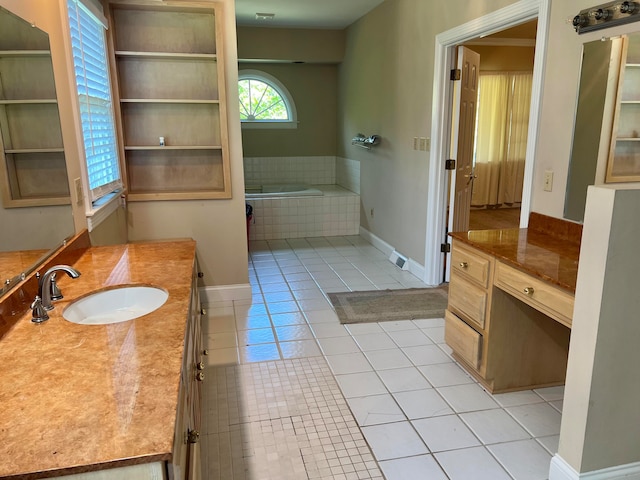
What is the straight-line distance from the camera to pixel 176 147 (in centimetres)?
331

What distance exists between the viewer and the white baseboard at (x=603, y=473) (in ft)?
5.47

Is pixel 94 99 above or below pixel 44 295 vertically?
above

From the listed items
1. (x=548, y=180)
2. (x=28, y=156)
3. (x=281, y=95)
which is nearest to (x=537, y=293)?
(x=548, y=180)

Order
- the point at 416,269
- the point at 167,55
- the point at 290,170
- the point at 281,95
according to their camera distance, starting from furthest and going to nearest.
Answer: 1. the point at 290,170
2. the point at 281,95
3. the point at 416,269
4. the point at 167,55

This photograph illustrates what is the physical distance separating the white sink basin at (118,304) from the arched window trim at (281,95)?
5248mm

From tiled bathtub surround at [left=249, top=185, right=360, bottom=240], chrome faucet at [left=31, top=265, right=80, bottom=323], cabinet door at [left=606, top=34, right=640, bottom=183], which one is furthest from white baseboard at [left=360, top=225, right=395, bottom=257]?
chrome faucet at [left=31, top=265, right=80, bottom=323]

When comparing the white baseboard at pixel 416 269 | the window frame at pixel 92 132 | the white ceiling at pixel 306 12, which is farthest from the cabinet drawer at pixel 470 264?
the white ceiling at pixel 306 12

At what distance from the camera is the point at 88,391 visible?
1049 millimetres

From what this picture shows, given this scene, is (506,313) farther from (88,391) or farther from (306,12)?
(306,12)

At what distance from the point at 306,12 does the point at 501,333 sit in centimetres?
424

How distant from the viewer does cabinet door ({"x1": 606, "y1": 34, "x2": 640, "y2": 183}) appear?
6.63 feet

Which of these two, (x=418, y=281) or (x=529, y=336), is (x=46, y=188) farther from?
(x=418, y=281)

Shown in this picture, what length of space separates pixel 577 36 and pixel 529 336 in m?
1.50

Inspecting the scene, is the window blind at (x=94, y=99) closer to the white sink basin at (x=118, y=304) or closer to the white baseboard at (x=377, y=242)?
the white sink basin at (x=118, y=304)
